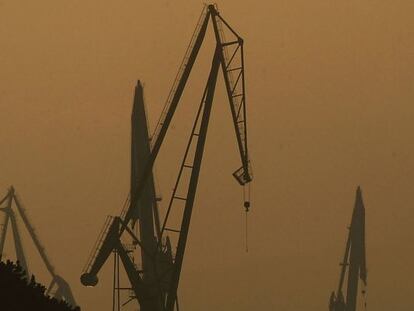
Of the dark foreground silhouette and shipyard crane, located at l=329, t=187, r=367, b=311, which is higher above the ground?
shipyard crane, located at l=329, t=187, r=367, b=311

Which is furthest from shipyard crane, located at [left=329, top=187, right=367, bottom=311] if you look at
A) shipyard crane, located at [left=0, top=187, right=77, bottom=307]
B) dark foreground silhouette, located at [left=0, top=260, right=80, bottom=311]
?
dark foreground silhouette, located at [left=0, top=260, right=80, bottom=311]

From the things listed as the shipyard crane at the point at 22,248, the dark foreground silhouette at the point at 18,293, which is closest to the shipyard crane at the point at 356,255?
the shipyard crane at the point at 22,248

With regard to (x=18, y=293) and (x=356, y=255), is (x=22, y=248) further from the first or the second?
(x=18, y=293)

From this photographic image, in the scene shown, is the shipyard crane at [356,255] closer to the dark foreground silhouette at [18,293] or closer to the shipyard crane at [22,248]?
the shipyard crane at [22,248]

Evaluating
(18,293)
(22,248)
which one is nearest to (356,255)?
(22,248)

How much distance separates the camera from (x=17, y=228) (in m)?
170

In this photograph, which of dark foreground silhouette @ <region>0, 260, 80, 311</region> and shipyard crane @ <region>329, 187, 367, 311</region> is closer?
dark foreground silhouette @ <region>0, 260, 80, 311</region>

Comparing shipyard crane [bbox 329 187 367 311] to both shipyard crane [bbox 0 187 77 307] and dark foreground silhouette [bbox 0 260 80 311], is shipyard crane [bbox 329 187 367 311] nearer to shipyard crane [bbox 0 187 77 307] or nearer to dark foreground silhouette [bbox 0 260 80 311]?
shipyard crane [bbox 0 187 77 307]

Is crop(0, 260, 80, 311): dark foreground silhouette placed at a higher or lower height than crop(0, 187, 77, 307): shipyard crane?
lower

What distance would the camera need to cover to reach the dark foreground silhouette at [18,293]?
4912 cm

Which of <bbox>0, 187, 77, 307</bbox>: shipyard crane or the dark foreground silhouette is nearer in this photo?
the dark foreground silhouette

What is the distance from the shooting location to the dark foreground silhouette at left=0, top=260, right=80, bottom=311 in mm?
49125

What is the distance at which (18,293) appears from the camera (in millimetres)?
50719

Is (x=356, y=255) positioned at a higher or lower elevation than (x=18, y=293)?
higher
